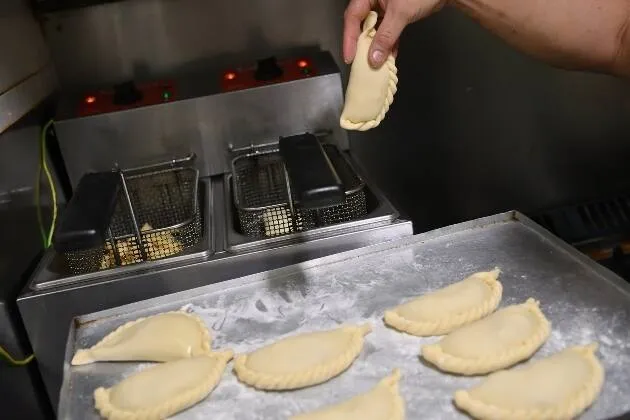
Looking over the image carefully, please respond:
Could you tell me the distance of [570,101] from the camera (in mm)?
1957

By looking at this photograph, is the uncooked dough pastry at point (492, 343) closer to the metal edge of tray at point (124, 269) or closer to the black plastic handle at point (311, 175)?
the black plastic handle at point (311, 175)

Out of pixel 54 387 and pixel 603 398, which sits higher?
pixel 603 398

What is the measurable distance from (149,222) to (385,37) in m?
0.80

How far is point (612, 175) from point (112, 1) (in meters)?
1.66

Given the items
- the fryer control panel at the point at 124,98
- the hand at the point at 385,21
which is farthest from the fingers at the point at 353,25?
the fryer control panel at the point at 124,98

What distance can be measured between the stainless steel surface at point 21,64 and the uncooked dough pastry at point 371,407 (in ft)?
2.87

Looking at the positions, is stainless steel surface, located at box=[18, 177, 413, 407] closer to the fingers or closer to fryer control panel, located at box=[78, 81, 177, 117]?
the fingers

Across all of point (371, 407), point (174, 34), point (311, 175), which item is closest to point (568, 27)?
point (311, 175)

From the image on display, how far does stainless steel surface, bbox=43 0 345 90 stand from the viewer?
1722mm

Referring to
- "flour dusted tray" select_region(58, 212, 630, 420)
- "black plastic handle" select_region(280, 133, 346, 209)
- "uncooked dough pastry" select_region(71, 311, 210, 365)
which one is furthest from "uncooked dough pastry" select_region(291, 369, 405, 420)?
"black plastic handle" select_region(280, 133, 346, 209)

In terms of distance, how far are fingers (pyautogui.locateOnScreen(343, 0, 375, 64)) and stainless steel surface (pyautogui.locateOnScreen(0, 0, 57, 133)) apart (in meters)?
0.72

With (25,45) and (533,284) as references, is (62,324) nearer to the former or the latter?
(25,45)

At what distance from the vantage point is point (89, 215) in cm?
Result: 115

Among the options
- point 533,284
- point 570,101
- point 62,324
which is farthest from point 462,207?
point 62,324
